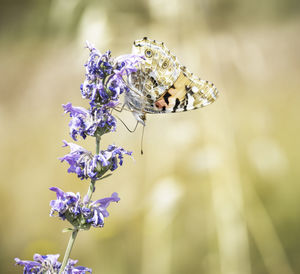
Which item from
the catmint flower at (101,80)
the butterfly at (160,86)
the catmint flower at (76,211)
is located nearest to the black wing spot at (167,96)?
the butterfly at (160,86)

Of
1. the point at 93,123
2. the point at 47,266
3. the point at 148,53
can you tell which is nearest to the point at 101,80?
the point at 93,123

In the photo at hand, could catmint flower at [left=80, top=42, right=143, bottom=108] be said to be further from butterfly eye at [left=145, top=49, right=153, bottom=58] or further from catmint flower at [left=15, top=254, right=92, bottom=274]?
catmint flower at [left=15, top=254, right=92, bottom=274]

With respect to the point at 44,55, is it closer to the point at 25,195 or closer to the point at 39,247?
the point at 25,195

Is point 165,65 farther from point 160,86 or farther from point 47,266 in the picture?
point 47,266

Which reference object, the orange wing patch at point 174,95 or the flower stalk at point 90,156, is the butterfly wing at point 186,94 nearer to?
the orange wing patch at point 174,95

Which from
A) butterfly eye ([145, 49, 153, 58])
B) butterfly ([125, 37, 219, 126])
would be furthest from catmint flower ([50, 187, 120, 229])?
butterfly eye ([145, 49, 153, 58])
